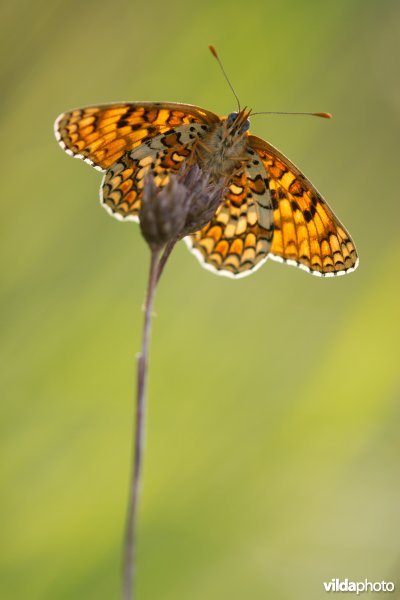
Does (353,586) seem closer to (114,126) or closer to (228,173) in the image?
(228,173)

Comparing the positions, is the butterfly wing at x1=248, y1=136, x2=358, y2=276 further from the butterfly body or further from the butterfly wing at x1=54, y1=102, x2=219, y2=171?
the butterfly wing at x1=54, y1=102, x2=219, y2=171

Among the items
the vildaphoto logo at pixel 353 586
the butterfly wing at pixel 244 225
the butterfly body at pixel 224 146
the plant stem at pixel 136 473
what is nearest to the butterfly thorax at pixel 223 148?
the butterfly body at pixel 224 146

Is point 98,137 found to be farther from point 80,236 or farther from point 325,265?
point 80,236

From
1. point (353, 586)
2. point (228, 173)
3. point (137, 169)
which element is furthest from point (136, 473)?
point (353, 586)

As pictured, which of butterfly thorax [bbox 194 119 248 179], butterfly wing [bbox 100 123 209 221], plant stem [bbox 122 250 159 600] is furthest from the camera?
butterfly wing [bbox 100 123 209 221]

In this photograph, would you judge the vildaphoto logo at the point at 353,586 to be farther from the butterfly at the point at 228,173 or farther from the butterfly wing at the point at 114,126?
the butterfly wing at the point at 114,126

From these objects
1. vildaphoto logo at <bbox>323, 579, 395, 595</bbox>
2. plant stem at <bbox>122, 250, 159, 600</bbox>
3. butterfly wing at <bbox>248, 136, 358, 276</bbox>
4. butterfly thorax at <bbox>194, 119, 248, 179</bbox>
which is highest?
butterfly thorax at <bbox>194, 119, 248, 179</bbox>

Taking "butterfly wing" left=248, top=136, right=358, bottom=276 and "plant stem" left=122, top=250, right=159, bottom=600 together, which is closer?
"plant stem" left=122, top=250, right=159, bottom=600

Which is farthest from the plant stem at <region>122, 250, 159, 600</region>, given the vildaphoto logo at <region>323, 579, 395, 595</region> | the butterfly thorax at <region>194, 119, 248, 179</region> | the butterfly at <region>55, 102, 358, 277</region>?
the vildaphoto logo at <region>323, 579, 395, 595</region>
